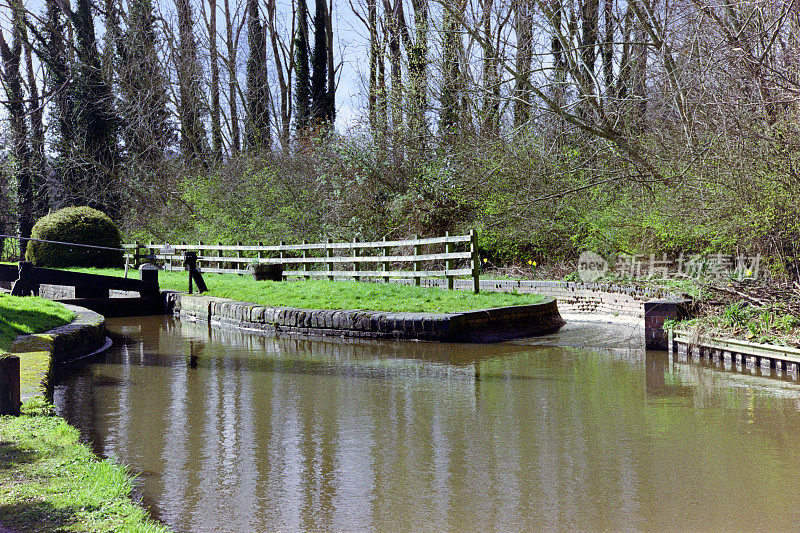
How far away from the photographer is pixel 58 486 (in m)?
3.59

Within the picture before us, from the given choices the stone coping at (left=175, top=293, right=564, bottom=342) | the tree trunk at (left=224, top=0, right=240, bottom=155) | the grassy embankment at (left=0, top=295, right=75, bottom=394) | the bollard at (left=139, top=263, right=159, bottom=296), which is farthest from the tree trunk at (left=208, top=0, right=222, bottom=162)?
the grassy embankment at (left=0, top=295, right=75, bottom=394)

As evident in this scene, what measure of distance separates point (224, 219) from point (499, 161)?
10.9 m

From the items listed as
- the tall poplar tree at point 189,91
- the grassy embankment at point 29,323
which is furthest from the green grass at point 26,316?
the tall poplar tree at point 189,91

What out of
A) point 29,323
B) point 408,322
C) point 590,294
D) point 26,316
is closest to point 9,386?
point 29,323

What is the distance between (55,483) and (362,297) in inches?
391

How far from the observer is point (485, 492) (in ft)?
13.6

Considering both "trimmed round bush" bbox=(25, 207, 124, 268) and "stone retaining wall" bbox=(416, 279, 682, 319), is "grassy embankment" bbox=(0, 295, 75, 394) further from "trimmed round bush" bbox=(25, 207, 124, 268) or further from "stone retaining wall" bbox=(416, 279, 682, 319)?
"trimmed round bush" bbox=(25, 207, 124, 268)

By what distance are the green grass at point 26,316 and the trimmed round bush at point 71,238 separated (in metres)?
13.6

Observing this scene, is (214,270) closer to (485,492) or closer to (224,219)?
(224,219)

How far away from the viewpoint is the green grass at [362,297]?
1205cm

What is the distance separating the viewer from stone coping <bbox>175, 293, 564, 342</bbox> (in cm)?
1063

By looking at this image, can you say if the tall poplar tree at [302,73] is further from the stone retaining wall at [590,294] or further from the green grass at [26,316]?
the green grass at [26,316]

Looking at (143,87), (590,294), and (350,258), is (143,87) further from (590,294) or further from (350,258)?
(590,294)

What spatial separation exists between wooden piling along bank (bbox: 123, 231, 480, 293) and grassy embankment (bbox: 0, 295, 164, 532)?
970cm
